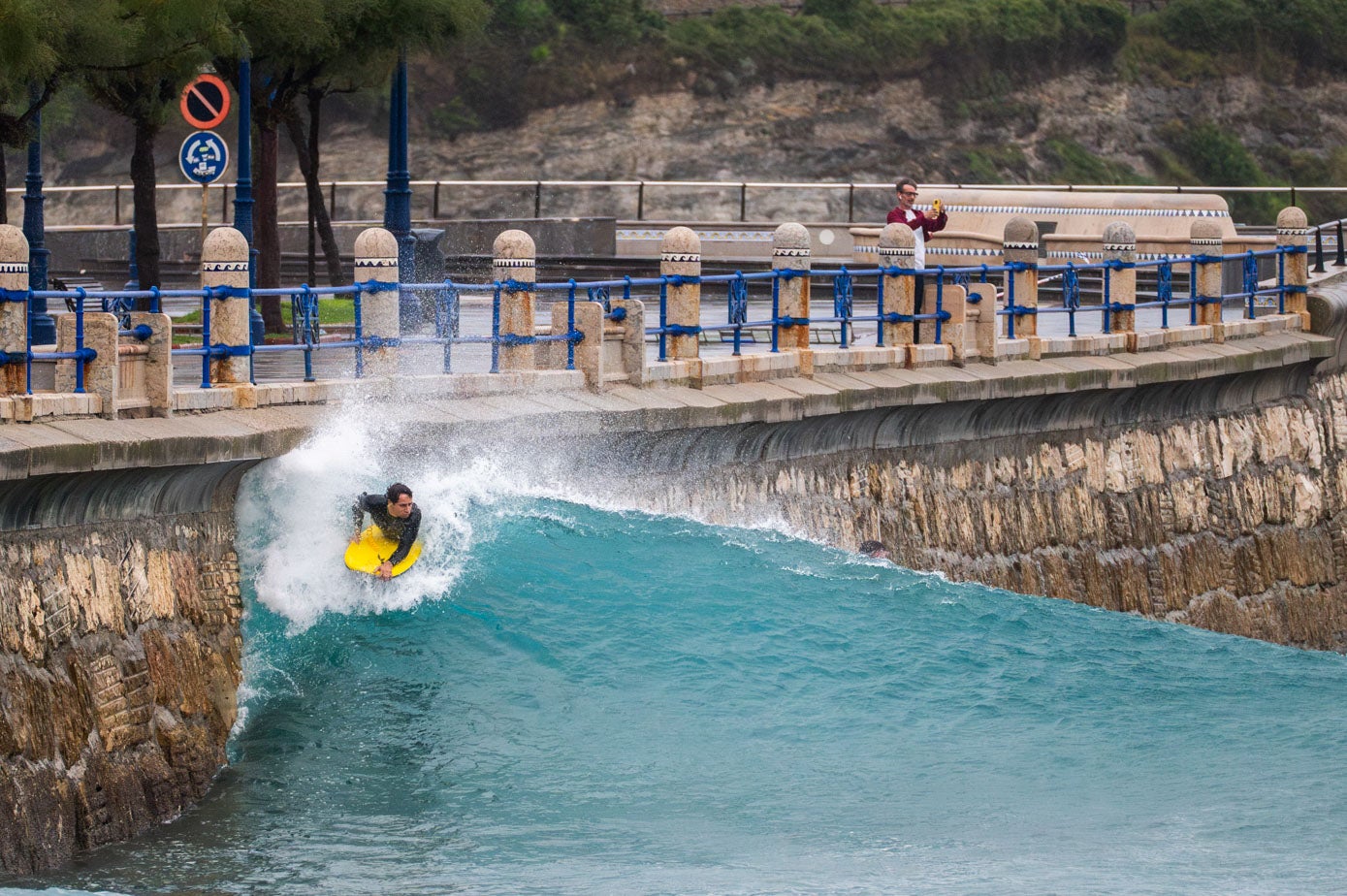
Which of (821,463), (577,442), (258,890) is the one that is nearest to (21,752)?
(258,890)

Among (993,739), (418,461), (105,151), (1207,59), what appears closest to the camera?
(993,739)

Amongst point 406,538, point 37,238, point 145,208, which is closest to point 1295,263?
point 145,208

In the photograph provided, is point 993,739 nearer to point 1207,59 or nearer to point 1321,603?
point 1321,603

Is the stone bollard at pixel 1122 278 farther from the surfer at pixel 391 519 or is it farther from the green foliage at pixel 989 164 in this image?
the green foliage at pixel 989 164

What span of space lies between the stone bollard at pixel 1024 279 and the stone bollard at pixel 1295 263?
565 cm

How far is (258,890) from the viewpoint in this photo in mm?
10727

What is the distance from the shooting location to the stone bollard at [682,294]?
17.1 metres

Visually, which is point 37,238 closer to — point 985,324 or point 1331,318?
point 985,324

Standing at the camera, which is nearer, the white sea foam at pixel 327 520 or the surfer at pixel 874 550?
the white sea foam at pixel 327 520

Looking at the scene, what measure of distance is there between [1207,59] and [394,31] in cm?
4056

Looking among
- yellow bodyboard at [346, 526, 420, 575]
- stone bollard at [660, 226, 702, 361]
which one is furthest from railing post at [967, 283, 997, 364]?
yellow bodyboard at [346, 526, 420, 575]

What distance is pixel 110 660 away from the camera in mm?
12258

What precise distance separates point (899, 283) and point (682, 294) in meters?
3.02

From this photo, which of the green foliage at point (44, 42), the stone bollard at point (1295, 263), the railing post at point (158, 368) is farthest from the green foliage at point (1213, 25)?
the railing post at point (158, 368)
